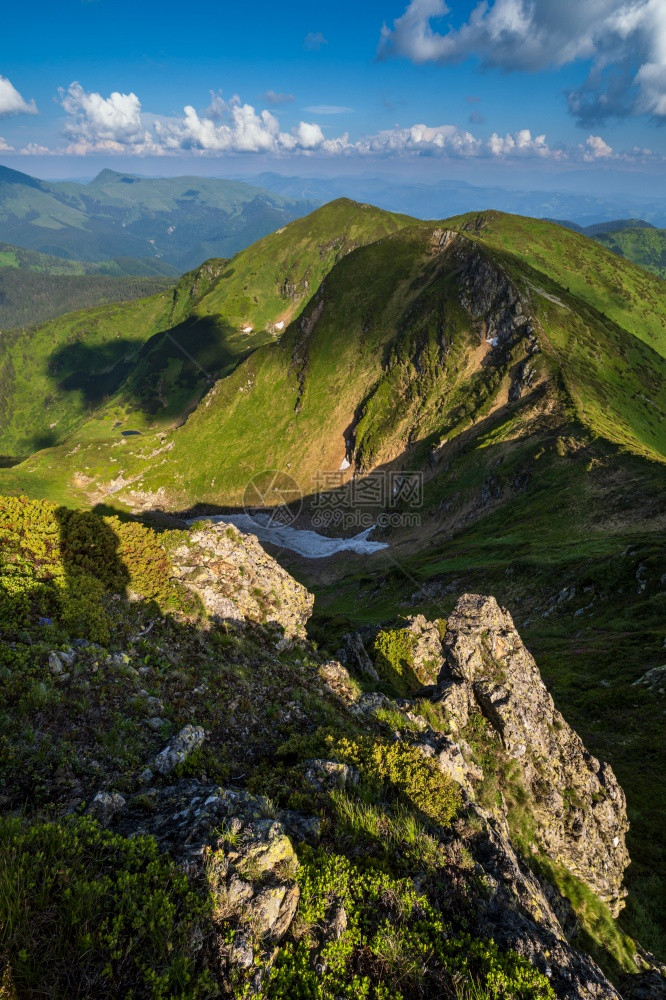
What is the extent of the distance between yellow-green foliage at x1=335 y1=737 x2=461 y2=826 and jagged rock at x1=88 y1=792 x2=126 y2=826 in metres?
5.40

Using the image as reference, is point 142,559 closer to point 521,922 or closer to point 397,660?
point 397,660

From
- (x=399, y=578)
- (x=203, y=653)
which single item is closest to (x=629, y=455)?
(x=399, y=578)

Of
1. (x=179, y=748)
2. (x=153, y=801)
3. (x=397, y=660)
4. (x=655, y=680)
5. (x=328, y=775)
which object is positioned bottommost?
(x=655, y=680)

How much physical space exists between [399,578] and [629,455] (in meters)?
44.8

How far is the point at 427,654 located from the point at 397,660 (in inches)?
63.0

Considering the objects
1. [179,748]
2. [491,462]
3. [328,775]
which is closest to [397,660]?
[328,775]

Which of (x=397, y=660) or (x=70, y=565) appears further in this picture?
(x=397, y=660)

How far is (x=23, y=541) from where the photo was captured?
1520 cm

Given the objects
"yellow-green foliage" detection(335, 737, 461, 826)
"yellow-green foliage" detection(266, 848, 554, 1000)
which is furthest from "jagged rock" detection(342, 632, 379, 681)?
"yellow-green foliage" detection(266, 848, 554, 1000)

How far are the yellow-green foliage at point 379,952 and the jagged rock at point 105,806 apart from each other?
3.83 meters

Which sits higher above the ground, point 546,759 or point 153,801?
point 153,801

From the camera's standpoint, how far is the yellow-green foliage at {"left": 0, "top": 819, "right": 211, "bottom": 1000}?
19.3ft

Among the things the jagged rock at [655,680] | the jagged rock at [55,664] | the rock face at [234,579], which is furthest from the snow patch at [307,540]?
the jagged rock at [55,664]

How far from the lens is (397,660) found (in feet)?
77.8
